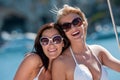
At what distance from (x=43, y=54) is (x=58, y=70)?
0.45 feet

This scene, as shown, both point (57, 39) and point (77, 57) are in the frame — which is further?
point (77, 57)

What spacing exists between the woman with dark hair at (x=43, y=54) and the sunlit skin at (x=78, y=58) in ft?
0.18

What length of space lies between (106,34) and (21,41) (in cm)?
367

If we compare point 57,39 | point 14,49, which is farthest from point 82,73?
point 14,49

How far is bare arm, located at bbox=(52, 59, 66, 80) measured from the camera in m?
2.59

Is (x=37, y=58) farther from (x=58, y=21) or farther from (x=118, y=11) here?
(x=118, y=11)

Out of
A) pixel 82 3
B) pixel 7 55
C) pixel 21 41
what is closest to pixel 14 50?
pixel 7 55

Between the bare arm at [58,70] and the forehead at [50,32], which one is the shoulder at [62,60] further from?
the forehead at [50,32]

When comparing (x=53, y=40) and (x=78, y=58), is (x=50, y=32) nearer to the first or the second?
(x=53, y=40)

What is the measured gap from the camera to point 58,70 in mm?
2590

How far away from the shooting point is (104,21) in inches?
859

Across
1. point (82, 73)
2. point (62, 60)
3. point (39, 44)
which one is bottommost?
point (82, 73)

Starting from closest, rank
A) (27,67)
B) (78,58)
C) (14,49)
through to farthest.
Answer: (27,67)
(78,58)
(14,49)

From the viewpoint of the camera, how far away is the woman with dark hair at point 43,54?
8.44ft
